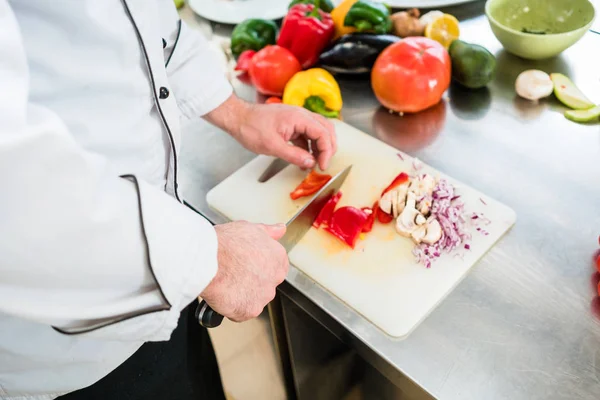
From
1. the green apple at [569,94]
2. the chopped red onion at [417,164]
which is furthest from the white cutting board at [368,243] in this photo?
the green apple at [569,94]

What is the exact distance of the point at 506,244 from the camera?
87cm

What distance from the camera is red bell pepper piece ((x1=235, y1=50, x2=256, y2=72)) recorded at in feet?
4.11

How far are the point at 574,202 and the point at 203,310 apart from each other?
630 mm

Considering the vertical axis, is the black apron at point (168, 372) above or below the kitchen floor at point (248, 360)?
above

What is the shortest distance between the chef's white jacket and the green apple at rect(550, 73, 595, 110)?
775mm

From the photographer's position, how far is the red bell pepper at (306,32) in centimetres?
119

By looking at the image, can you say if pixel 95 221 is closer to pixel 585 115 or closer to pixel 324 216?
pixel 324 216

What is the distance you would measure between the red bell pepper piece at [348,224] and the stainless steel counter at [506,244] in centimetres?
9

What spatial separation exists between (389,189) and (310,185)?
14 cm

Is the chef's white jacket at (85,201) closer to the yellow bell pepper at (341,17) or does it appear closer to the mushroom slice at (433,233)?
the mushroom slice at (433,233)

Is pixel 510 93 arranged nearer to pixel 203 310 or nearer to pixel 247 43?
pixel 247 43

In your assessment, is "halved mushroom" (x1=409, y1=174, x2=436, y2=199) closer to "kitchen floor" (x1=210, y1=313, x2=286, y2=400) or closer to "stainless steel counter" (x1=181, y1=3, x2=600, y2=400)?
"stainless steel counter" (x1=181, y1=3, x2=600, y2=400)

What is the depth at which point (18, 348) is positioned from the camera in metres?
0.70

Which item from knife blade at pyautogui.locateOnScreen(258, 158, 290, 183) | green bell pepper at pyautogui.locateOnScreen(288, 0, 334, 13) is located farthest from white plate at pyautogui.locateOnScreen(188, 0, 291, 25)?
knife blade at pyautogui.locateOnScreen(258, 158, 290, 183)
